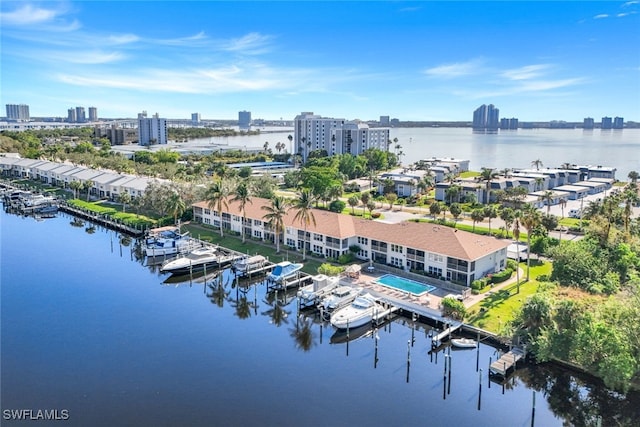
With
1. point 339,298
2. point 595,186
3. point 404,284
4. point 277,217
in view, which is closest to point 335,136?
point 595,186

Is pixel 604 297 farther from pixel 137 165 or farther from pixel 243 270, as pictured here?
pixel 137 165

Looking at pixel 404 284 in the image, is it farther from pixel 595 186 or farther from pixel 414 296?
pixel 595 186

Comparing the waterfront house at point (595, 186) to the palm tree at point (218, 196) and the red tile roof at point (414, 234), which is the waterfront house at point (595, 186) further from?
the palm tree at point (218, 196)

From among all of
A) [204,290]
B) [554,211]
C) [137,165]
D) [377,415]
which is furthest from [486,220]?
[137,165]

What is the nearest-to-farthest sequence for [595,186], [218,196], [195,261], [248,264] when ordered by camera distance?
[248,264] < [195,261] < [218,196] < [595,186]

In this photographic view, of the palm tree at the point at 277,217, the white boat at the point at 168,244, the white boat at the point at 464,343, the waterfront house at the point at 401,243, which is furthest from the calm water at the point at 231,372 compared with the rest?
the white boat at the point at 168,244

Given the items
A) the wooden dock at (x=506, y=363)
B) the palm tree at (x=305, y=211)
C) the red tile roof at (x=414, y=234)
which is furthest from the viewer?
the palm tree at (x=305, y=211)

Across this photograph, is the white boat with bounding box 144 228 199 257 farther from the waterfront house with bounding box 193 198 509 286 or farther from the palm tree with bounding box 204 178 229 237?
the waterfront house with bounding box 193 198 509 286
